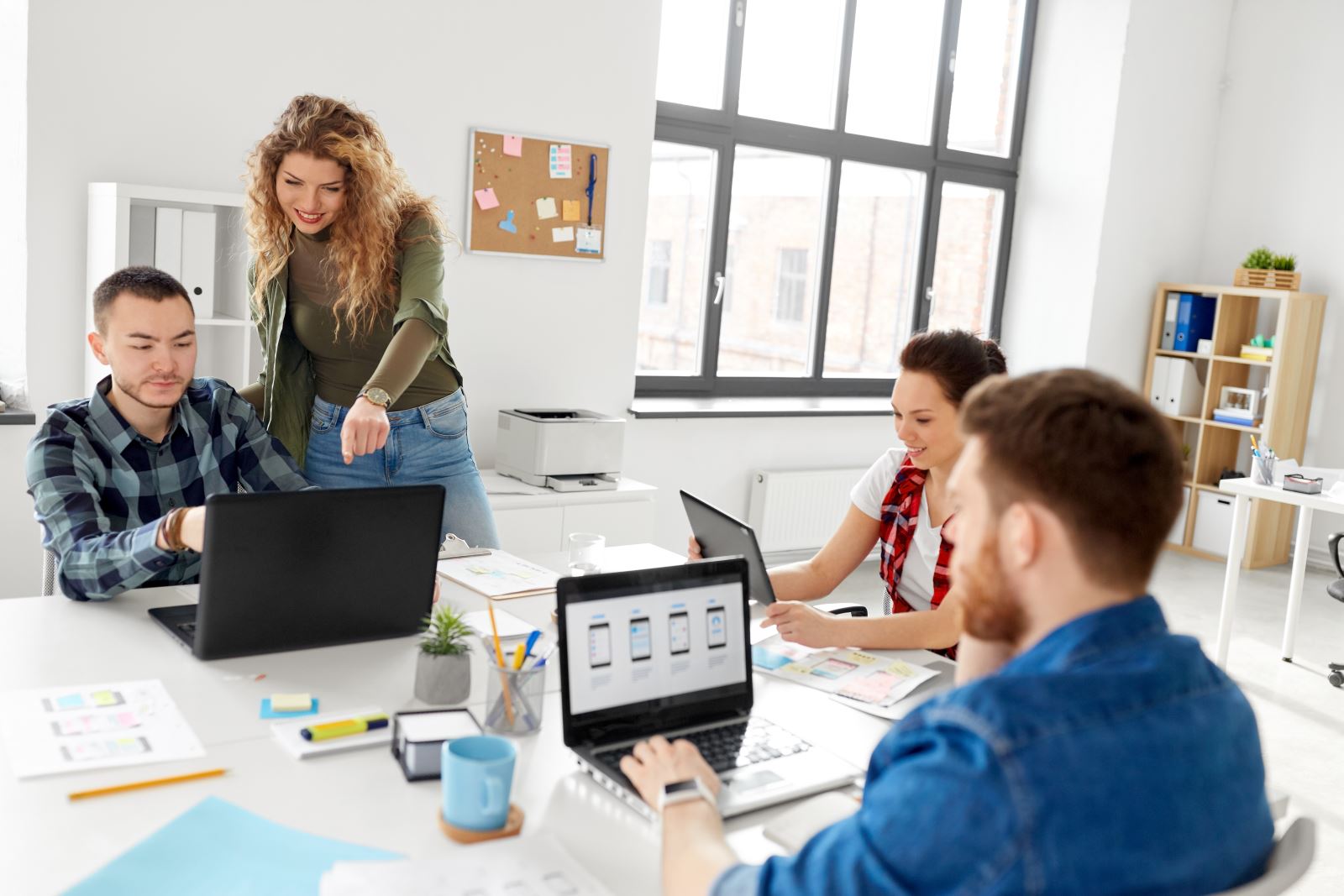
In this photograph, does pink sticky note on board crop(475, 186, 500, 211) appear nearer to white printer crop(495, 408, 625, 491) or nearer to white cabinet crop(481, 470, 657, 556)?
white printer crop(495, 408, 625, 491)

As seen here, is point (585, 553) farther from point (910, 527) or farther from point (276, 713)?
point (276, 713)

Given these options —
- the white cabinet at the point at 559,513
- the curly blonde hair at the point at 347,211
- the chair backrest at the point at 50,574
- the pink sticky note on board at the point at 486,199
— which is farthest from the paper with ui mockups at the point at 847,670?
the pink sticky note on board at the point at 486,199

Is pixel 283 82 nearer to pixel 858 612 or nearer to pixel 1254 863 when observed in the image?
pixel 858 612

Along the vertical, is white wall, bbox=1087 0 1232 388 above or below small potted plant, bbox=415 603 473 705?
above

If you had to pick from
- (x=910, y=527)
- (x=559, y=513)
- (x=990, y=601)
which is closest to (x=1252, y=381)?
(x=559, y=513)

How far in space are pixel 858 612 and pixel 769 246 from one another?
3.24 meters

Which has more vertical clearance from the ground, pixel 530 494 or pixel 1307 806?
pixel 530 494

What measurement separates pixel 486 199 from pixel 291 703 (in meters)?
2.88

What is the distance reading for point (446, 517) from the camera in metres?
2.62

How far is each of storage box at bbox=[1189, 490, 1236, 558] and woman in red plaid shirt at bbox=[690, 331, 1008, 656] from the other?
434 cm

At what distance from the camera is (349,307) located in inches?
98.0

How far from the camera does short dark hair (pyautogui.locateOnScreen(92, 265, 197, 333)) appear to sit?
2.11 meters

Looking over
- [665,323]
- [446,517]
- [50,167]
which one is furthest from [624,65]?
[446,517]

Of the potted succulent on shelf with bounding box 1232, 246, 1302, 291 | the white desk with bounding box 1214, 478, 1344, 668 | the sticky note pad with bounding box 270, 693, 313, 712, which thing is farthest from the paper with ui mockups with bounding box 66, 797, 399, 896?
the potted succulent on shelf with bounding box 1232, 246, 1302, 291
